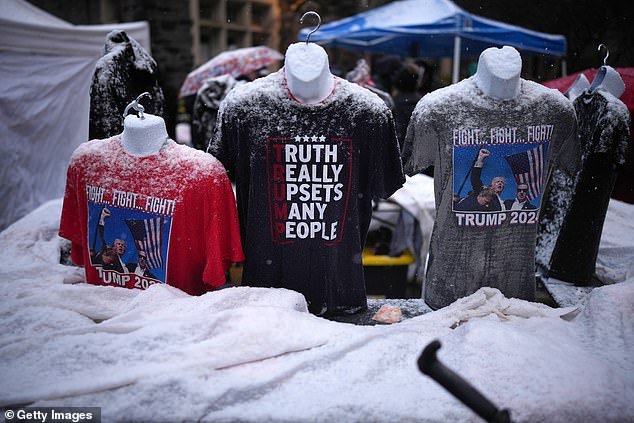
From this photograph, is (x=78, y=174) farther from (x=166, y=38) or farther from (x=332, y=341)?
(x=166, y=38)

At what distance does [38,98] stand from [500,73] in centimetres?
419

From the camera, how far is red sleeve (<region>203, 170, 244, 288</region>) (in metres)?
1.83

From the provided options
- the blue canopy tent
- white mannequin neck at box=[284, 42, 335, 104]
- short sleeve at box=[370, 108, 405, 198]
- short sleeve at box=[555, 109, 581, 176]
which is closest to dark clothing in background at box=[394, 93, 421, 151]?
the blue canopy tent

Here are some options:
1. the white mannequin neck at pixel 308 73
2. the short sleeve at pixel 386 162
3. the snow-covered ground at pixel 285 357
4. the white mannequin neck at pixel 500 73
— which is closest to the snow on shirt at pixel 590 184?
the white mannequin neck at pixel 500 73

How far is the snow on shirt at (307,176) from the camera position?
187 centimetres

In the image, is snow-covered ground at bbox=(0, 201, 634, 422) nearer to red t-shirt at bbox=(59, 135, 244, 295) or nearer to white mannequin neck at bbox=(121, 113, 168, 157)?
red t-shirt at bbox=(59, 135, 244, 295)

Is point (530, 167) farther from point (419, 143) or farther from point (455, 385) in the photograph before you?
point (455, 385)

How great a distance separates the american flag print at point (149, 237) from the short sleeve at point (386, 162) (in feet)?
2.80

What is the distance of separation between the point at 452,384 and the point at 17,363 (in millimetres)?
1242

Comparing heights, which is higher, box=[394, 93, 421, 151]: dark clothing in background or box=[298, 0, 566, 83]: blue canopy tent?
box=[298, 0, 566, 83]: blue canopy tent

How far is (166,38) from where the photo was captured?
897 centimetres

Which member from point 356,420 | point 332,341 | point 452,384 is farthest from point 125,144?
point 452,384

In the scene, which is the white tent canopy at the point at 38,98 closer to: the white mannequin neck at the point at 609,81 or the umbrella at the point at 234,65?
the umbrella at the point at 234,65

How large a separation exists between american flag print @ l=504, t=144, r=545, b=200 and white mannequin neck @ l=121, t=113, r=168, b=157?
1.36 meters
